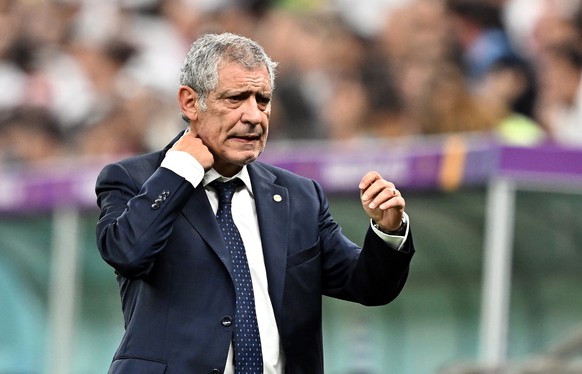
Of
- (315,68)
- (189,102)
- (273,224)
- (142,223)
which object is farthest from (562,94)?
(142,223)

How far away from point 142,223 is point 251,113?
433mm

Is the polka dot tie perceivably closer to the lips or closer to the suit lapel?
the suit lapel

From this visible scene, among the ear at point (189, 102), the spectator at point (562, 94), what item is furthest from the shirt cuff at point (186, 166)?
the spectator at point (562, 94)

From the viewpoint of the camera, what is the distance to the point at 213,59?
4.02m

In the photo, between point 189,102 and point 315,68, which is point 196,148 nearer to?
point 189,102

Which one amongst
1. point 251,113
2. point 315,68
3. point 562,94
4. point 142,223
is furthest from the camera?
point 315,68

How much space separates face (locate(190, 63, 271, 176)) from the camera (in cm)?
398

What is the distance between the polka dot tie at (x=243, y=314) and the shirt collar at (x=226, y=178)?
11cm

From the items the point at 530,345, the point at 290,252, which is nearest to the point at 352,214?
the point at 530,345

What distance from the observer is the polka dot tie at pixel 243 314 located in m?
3.99

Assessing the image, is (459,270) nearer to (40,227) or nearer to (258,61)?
(40,227)

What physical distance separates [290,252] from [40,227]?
20.9ft

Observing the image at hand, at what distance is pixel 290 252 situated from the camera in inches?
163

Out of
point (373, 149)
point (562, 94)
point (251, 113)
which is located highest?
point (562, 94)
